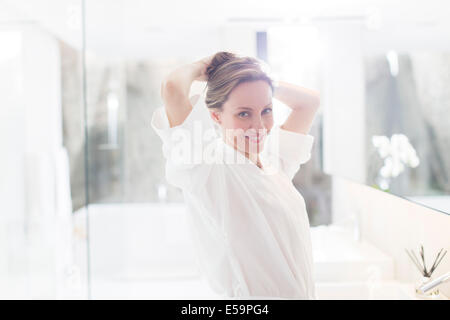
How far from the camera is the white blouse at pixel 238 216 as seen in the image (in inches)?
39.2

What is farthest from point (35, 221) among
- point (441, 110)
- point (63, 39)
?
point (441, 110)

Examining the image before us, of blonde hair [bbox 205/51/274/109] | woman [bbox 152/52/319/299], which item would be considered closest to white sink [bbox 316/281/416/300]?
woman [bbox 152/52/319/299]

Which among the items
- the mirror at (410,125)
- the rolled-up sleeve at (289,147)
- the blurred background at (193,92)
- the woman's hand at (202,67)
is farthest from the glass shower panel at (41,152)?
the mirror at (410,125)

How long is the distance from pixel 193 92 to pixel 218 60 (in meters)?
0.12

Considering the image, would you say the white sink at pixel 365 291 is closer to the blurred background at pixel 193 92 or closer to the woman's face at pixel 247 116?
the blurred background at pixel 193 92

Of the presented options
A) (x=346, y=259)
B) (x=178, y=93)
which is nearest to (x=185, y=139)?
(x=178, y=93)

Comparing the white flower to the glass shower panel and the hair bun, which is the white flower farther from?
the glass shower panel

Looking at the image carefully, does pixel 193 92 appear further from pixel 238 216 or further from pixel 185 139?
pixel 238 216

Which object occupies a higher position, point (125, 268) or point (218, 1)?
point (218, 1)

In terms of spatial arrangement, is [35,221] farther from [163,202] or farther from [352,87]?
[352,87]

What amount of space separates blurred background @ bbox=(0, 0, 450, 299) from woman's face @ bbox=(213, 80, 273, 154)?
0.06 m

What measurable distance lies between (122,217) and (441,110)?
1.59 metres

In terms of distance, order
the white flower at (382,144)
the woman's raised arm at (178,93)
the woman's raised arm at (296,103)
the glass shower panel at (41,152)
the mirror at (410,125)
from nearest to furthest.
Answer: the woman's raised arm at (178,93)
the woman's raised arm at (296,103)
the mirror at (410,125)
the white flower at (382,144)
the glass shower panel at (41,152)

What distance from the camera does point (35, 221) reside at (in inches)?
62.3
